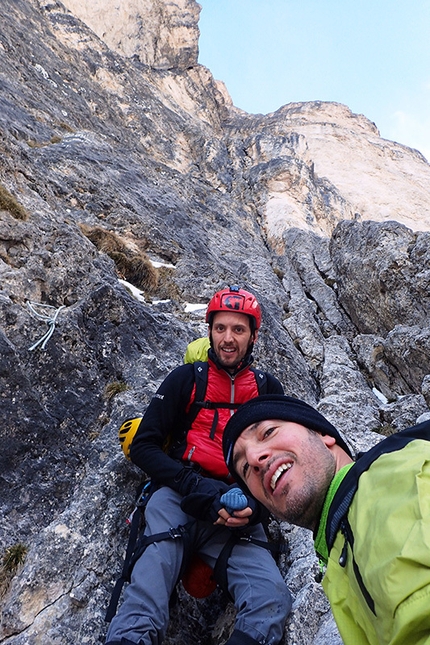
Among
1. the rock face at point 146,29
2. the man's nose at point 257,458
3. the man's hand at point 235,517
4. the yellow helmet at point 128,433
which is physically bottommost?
the man's hand at point 235,517

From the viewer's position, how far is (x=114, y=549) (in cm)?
491

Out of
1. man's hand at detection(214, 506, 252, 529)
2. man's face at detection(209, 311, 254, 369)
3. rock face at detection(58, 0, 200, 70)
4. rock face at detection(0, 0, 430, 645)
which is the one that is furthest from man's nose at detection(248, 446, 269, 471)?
rock face at detection(58, 0, 200, 70)

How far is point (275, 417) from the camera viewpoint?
3.08m

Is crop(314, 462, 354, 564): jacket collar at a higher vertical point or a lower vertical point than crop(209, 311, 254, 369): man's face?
lower

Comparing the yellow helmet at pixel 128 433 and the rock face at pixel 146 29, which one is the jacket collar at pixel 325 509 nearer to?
the yellow helmet at pixel 128 433

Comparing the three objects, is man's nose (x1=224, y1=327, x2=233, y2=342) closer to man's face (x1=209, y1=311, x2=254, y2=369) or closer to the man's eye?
man's face (x1=209, y1=311, x2=254, y2=369)

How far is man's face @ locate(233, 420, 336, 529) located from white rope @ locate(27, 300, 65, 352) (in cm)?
444

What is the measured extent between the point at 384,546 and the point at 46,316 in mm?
6440

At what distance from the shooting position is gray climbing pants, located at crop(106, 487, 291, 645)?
348cm

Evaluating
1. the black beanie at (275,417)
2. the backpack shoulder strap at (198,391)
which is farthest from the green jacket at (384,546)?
the backpack shoulder strap at (198,391)

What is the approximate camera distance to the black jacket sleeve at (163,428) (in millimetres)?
4488

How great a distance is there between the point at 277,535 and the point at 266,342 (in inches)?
232

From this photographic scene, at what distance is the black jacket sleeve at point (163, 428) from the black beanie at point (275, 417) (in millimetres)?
1341

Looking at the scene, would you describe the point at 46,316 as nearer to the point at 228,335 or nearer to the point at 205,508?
the point at 228,335
